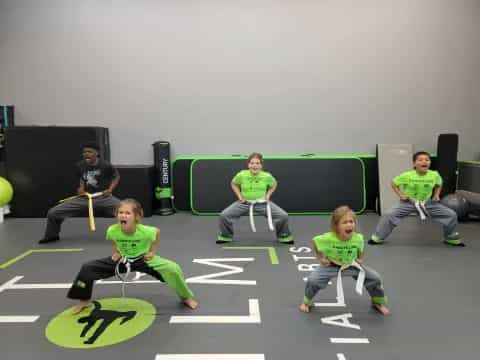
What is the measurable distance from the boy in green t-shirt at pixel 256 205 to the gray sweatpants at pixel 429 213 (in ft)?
4.09

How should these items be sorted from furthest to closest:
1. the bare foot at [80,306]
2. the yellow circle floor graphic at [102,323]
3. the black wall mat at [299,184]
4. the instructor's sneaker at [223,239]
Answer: the black wall mat at [299,184] → the instructor's sneaker at [223,239] → the bare foot at [80,306] → the yellow circle floor graphic at [102,323]

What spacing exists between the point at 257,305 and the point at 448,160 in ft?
16.8

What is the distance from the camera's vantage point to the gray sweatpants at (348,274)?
2.97 metres

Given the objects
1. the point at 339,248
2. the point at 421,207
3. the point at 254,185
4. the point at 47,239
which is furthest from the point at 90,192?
the point at 421,207

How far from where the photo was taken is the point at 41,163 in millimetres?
6391

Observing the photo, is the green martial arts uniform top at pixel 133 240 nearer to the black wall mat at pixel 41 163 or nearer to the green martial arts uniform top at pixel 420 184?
the green martial arts uniform top at pixel 420 184

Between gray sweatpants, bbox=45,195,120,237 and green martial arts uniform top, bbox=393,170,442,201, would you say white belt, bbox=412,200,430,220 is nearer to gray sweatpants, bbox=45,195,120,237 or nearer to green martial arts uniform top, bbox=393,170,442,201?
green martial arts uniform top, bbox=393,170,442,201

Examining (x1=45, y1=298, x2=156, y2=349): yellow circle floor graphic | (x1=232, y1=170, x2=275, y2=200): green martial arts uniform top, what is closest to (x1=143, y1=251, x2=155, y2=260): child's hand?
(x1=45, y1=298, x2=156, y2=349): yellow circle floor graphic

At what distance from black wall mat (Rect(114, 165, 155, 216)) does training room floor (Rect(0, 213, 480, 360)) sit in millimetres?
1454

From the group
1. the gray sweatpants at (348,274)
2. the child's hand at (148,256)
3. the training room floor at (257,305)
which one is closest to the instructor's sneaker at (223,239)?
the training room floor at (257,305)

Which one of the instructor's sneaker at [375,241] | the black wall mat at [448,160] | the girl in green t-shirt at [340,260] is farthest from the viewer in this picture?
the black wall mat at [448,160]

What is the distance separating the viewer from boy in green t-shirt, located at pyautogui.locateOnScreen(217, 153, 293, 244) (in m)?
4.93

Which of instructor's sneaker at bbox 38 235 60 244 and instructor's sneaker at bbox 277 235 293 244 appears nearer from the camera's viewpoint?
instructor's sneaker at bbox 277 235 293 244

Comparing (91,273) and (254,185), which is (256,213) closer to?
(254,185)
